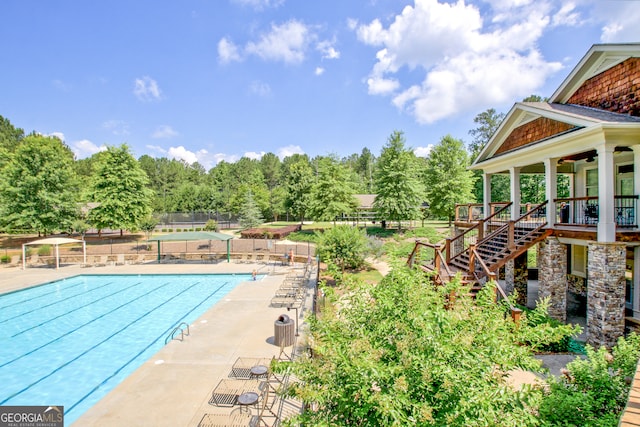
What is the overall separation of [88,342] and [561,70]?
24.6m

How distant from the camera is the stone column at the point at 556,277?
10453mm

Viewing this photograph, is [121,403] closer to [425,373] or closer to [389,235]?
[425,373]

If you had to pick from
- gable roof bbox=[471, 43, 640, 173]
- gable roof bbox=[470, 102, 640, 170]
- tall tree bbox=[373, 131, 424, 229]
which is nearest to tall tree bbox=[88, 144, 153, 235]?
tall tree bbox=[373, 131, 424, 229]

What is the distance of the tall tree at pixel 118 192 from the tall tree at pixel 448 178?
96.0 ft

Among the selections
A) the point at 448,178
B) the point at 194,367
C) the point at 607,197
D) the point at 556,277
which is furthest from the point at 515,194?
the point at 448,178

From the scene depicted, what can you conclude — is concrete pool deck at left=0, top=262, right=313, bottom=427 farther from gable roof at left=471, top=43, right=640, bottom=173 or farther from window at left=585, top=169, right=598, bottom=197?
window at left=585, top=169, right=598, bottom=197

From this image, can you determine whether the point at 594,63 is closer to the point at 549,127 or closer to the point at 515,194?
the point at 549,127

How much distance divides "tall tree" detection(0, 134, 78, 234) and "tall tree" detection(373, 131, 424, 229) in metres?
29.9

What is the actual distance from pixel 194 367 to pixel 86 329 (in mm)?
6772

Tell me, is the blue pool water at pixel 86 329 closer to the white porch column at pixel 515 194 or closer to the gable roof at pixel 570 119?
the white porch column at pixel 515 194

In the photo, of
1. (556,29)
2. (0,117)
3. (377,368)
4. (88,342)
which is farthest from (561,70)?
(0,117)

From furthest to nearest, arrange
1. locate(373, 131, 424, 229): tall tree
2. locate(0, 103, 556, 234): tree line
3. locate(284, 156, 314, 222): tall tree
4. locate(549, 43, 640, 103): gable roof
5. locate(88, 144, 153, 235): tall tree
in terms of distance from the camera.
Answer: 1. locate(284, 156, 314, 222): tall tree
2. locate(373, 131, 424, 229): tall tree
3. locate(88, 144, 153, 235): tall tree
4. locate(0, 103, 556, 234): tree line
5. locate(549, 43, 640, 103): gable roof

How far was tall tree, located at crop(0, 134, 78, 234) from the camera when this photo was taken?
29.2 m

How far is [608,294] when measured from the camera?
28.5ft
